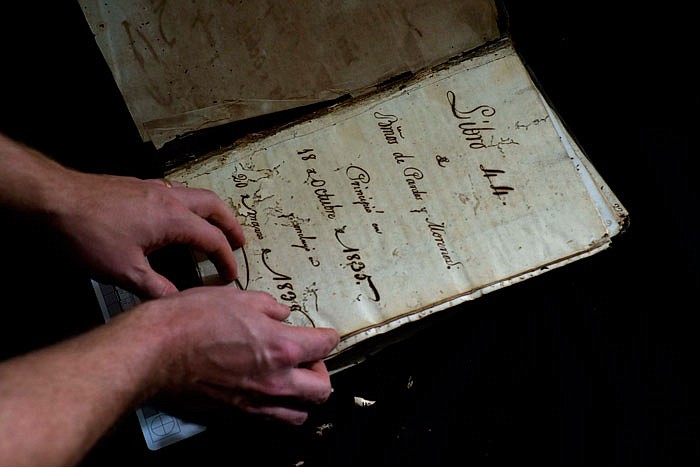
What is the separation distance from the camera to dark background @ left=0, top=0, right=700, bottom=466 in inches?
27.9

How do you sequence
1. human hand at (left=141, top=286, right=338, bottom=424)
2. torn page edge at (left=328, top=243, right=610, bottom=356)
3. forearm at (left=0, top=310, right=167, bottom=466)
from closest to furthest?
forearm at (left=0, top=310, right=167, bottom=466) → human hand at (left=141, top=286, right=338, bottom=424) → torn page edge at (left=328, top=243, right=610, bottom=356)

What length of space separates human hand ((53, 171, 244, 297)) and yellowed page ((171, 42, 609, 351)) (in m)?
0.09

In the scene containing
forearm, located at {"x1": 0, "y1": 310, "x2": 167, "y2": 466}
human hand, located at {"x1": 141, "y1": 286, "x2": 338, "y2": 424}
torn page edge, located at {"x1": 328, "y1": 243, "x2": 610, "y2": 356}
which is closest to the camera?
forearm, located at {"x1": 0, "y1": 310, "x2": 167, "y2": 466}

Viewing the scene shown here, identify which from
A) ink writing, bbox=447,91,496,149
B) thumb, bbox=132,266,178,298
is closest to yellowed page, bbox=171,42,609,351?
ink writing, bbox=447,91,496,149

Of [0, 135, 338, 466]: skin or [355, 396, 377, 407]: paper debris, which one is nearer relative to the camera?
[0, 135, 338, 466]: skin

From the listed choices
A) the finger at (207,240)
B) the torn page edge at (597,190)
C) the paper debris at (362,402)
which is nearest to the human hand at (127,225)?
the finger at (207,240)

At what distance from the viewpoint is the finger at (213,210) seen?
0.63 metres

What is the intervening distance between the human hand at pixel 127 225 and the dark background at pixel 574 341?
18cm

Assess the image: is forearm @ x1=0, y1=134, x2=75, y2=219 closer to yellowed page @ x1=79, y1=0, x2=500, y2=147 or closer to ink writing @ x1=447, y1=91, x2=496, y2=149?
yellowed page @ x1=79, y1=0, x2=500, y2=147

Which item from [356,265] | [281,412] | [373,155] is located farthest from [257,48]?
[281,412]

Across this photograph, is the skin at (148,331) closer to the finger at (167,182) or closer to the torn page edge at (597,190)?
the finger at (167,182)

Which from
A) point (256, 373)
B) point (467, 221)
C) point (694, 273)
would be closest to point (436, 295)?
point (467, 221)

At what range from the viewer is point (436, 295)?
65cm

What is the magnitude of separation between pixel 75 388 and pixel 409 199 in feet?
1.36
